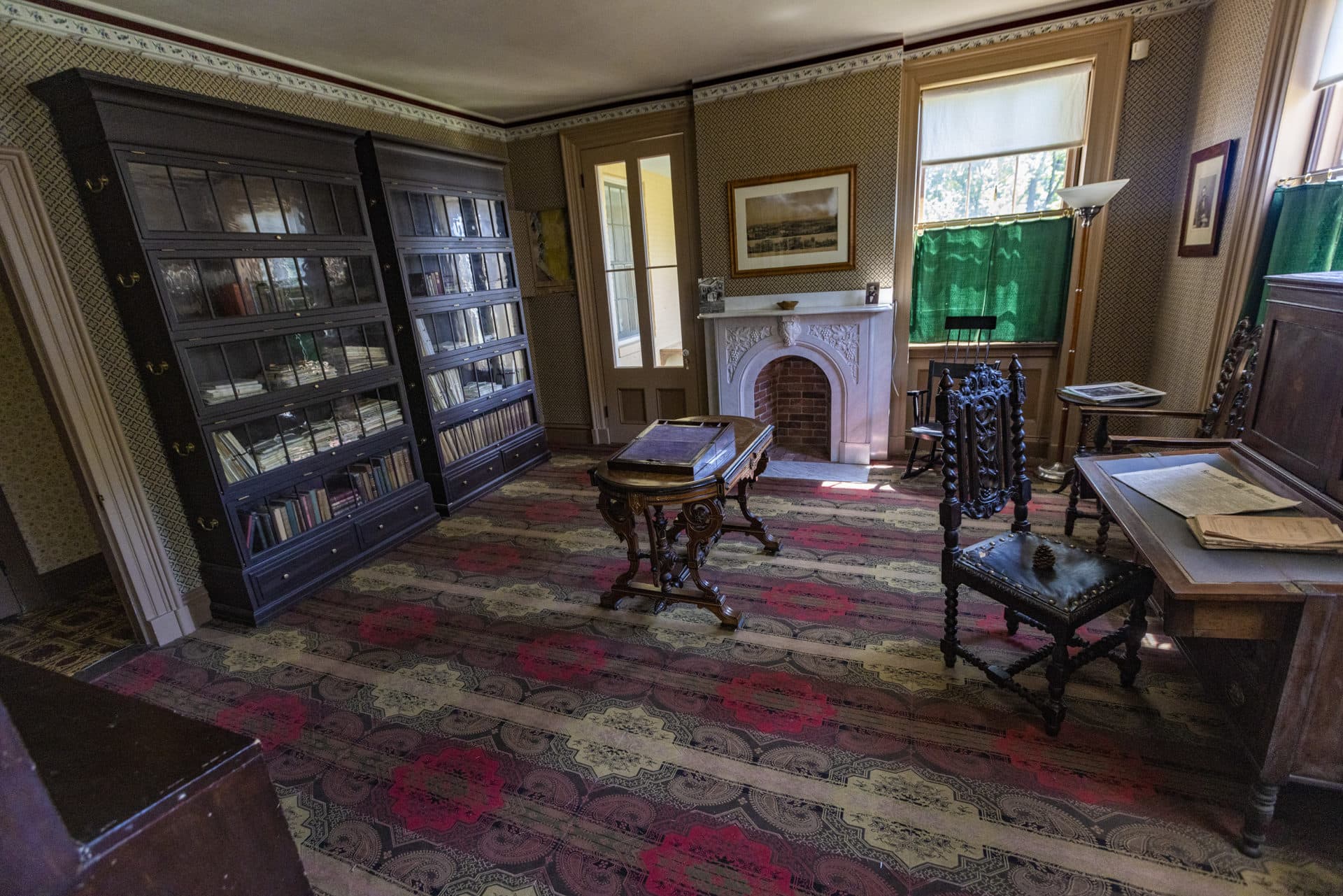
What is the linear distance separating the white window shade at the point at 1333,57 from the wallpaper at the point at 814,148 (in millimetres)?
2044

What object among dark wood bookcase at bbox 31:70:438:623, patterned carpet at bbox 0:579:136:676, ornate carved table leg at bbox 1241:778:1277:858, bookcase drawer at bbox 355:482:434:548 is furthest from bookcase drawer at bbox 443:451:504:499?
ornate carved table leg at bbox 1241:778:1277:858

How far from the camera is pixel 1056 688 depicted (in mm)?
1898

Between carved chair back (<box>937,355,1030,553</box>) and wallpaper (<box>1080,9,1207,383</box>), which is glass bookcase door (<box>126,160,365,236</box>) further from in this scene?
wallpaper (<box>1080,9,1207,383</box>)

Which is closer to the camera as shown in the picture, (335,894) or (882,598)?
(335,894)

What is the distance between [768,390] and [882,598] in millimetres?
2596

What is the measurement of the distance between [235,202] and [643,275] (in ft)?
9.58

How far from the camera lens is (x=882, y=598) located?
110 inches

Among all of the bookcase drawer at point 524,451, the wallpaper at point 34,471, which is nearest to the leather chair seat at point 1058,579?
the bookcase drawer at point 524,451

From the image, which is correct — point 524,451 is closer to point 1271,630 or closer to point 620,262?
point 620,262

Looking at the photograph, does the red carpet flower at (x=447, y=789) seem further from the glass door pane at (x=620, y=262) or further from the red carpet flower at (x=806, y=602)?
the glass door pane at (x=620, y=262)

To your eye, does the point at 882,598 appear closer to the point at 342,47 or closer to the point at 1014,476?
the point at 1014,476

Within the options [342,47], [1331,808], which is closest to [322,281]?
[342,47]

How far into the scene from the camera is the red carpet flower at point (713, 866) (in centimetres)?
154

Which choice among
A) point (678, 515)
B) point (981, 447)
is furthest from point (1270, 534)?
point (678, 515)
